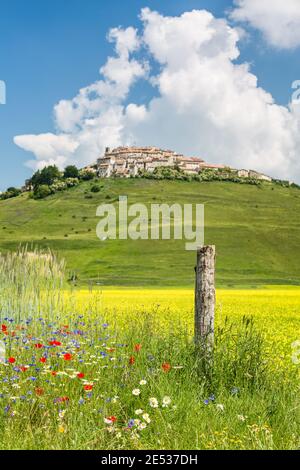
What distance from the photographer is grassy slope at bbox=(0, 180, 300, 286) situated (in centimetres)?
8781

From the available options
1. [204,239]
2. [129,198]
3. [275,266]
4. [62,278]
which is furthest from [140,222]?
[62,278]

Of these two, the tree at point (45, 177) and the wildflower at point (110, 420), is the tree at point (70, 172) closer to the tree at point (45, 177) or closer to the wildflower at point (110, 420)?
the tree at point (45, 177)

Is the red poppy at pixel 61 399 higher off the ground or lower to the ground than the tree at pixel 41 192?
lower

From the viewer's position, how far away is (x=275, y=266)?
9444 cm

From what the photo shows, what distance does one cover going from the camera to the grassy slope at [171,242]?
8781 cm

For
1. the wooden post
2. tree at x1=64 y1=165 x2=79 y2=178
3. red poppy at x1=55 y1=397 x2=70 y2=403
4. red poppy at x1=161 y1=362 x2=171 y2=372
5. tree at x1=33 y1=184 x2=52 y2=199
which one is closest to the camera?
red poppy at x1=55 y1=397 x2=70 y2=403

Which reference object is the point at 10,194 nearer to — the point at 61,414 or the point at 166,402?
the point at 61,414

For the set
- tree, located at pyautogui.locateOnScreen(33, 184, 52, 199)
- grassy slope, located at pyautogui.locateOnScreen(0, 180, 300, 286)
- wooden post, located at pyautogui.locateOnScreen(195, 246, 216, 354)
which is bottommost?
wooden post, located at pyautogui.locateOnScreen(195, 246, 216, 354)

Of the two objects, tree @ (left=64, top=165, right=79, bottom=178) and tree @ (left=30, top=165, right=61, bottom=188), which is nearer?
tree @ (left=30, top=165, right=61, bottom=188)

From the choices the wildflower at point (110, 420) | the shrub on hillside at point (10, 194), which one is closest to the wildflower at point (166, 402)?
the wildflower at point (110, 420)

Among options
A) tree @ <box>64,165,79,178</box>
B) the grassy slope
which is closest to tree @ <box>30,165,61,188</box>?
tree @ <box>64,165,79,178</box>

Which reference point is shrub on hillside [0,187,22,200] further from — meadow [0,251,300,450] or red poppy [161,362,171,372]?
red poppy [161,362,171,372]

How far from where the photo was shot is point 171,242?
107m
